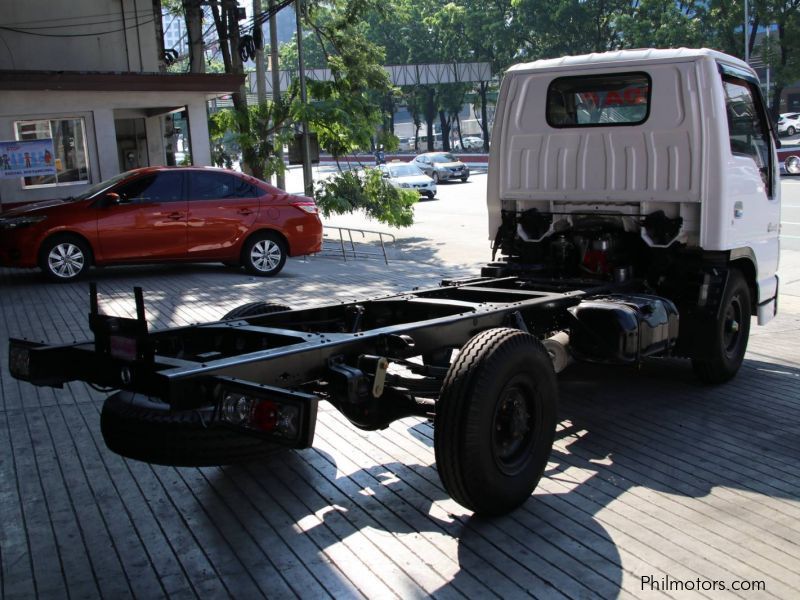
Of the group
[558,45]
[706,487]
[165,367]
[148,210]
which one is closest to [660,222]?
[706,487]

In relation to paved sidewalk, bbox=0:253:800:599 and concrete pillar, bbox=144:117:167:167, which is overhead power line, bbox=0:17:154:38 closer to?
concrete pillar, bbox=144:117:167:167

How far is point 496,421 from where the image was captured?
4.58 m

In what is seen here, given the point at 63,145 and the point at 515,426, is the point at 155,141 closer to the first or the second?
the point at 63,145

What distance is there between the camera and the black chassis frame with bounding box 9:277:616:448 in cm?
401

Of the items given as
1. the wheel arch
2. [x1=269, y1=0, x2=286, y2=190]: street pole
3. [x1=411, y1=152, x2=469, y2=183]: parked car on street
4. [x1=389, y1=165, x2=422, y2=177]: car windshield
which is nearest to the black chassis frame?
the wheel arch

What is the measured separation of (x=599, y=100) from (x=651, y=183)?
86cm

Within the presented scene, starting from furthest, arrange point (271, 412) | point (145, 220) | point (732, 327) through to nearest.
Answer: point (145, 220) < point (732, 327) < point (271, 412)

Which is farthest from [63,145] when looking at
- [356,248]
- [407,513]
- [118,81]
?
[407,513]

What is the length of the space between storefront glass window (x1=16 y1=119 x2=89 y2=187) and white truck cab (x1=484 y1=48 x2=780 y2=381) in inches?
429

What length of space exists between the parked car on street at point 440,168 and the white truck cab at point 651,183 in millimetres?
34443

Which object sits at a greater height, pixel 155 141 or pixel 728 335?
pixel 155 141

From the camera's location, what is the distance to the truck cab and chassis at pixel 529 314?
425cm

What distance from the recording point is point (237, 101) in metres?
20.9

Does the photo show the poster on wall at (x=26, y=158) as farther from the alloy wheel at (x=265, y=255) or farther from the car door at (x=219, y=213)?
the alloy wheel at (x=265, y=255)
